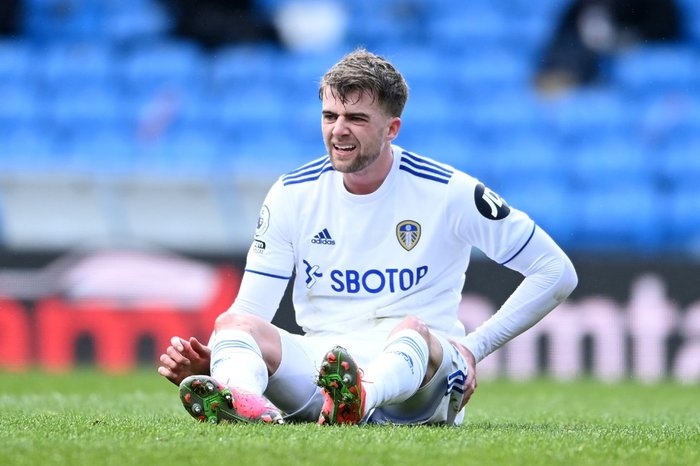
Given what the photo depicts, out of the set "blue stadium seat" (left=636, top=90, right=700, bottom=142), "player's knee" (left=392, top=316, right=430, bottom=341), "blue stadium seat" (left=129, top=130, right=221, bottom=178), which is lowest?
"player's knee" (left=392, top=316, right=430, bottom=341)

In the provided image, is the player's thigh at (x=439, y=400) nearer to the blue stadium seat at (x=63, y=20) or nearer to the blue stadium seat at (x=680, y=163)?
the blue stadium seat at (x=680, y=163)

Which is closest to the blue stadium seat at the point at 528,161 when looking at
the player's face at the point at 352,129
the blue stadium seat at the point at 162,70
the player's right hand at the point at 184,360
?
the blue stadium seat at the point at 162,70

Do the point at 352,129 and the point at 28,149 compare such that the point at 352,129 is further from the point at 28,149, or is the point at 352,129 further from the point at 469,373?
the point at 28,149

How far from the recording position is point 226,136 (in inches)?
537

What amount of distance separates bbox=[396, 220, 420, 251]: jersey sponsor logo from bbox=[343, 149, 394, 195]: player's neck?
7.5 inches

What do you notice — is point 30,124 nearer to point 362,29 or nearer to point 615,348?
point 362,29

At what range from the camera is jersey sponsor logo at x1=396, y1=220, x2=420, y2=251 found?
500 centimetres

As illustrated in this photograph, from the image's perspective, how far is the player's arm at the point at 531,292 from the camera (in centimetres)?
502

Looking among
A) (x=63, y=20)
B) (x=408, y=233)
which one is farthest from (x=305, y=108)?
(x=408, y=233)

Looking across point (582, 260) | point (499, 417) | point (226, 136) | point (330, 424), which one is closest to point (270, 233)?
point (330, 424)

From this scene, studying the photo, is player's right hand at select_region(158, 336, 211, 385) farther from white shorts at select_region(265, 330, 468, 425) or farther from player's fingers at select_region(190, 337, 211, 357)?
white shorts at select_region(265, 330, 468, 425)

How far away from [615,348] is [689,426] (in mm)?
4969

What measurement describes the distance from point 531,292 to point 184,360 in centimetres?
139

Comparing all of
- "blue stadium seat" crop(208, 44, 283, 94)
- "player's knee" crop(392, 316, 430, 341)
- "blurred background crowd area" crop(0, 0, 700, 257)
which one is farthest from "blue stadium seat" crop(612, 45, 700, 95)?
"player's knee" crop(392, 316, 430, 341)
